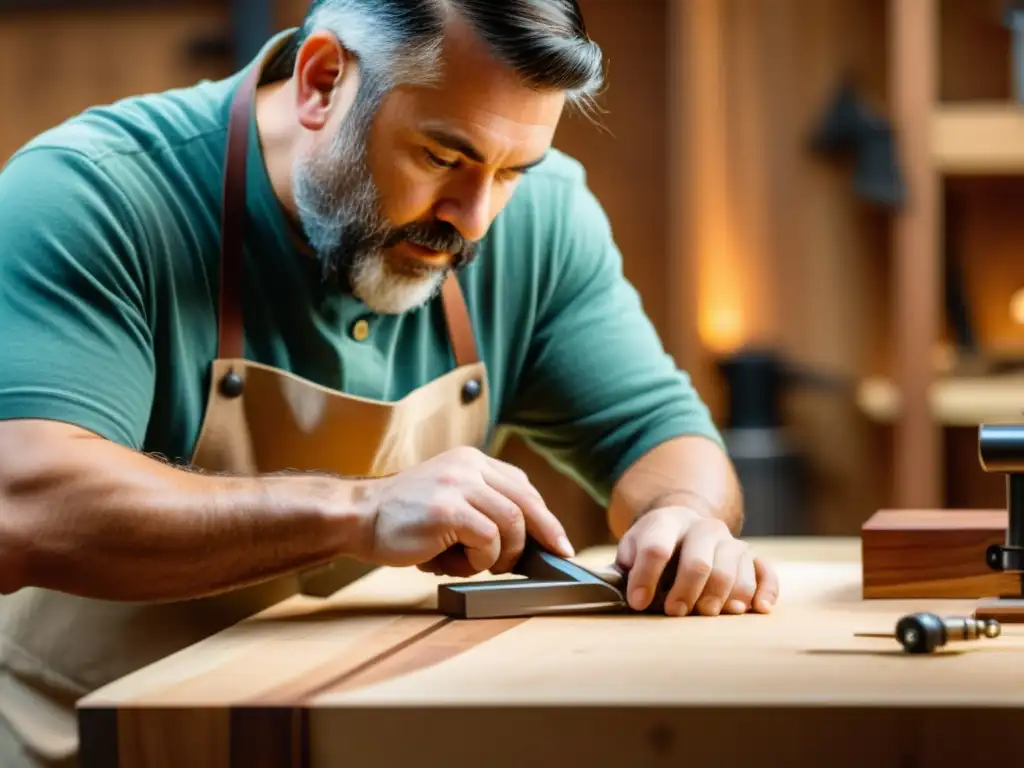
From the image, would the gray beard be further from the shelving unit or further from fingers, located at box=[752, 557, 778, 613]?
the shelving unit

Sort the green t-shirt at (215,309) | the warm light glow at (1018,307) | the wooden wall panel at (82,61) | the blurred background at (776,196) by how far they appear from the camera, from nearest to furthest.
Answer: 1. the green t-shirt at (215,309)
2. the blurred background at (776,196)
3. the warm light glow at (1018,307)
4. the wooden wall panel at (82,61)

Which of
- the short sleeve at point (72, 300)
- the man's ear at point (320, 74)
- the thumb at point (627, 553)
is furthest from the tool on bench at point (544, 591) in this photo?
the man's ear at point (320, 74)

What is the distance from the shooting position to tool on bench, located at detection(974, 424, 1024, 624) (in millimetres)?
1450

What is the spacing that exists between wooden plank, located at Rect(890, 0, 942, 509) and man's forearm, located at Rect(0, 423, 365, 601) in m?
2.60

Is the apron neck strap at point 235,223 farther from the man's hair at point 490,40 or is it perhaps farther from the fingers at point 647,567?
the fingers at point 647,567

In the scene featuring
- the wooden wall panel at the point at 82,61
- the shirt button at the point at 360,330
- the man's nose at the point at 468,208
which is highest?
the wooden wall panel at the point at 82,61

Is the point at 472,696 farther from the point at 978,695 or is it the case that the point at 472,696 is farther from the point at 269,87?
the point at 269,87

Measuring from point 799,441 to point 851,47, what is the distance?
112 cm

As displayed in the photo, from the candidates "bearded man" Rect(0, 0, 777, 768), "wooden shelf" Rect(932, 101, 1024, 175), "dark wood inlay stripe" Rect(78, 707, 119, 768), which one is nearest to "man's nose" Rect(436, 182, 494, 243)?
"bearded man" Rect(0, 0, 777, 768)

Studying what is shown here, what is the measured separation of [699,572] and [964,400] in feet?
8.29

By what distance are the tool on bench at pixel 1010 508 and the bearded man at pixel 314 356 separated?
24cm

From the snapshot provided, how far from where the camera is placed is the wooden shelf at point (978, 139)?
12.6ft

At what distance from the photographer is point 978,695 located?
108cm

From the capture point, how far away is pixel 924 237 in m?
3.86
